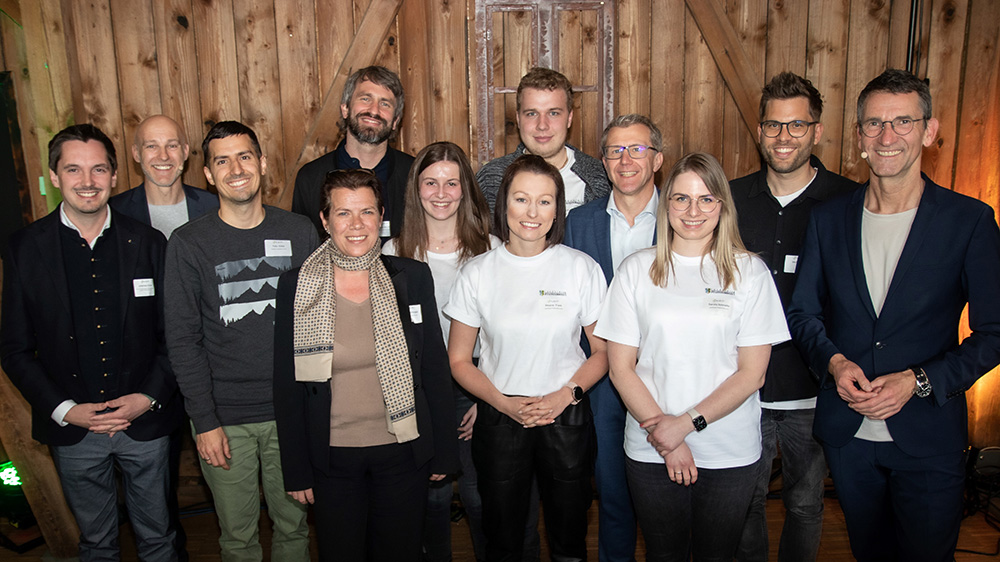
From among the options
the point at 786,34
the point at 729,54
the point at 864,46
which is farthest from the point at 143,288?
the point at 864,46

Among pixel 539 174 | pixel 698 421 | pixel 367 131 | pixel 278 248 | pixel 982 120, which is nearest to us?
pixel 698 421

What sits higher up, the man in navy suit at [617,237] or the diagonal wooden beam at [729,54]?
the diagonal wooden beam at [729,54]

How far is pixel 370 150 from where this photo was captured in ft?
10.5

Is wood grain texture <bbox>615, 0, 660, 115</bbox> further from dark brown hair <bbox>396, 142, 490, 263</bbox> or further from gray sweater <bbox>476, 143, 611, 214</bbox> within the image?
dark brown hair <bbox>396, 142, 490, 263</bbox>

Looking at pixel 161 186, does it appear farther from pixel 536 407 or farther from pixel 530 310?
pixel 536 407

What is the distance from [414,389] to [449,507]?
729 millimetres

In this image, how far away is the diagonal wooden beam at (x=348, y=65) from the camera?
3785 millimetres

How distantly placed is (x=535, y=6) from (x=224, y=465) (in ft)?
9.75

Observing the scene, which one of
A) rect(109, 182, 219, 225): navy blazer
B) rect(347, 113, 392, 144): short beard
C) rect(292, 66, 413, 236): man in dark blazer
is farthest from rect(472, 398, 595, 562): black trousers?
rect(109, 182, 219, 225): navy blazer

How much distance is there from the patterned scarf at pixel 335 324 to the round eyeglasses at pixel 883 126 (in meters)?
1.77

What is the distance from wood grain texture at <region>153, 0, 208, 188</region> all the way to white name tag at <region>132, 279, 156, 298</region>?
156cm

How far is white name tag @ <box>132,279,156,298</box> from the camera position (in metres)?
2.53

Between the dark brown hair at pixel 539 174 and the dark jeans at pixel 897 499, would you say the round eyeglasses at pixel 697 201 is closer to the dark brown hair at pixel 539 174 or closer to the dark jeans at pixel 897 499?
the dark brown hair at pixel 539 174

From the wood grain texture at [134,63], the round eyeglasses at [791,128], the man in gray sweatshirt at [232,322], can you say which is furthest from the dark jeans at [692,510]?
the wood grain texture at [134,63]
